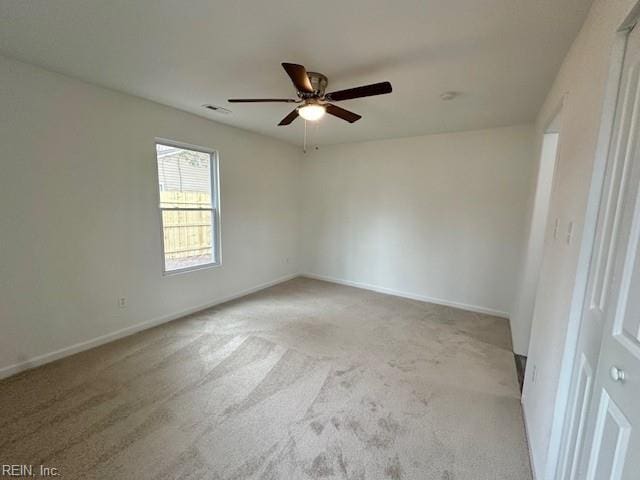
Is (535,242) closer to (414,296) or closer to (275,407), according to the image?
(414,296)

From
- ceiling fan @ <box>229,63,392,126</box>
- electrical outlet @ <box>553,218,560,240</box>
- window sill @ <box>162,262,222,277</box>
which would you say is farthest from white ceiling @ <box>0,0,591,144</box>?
window sill @ <box>162,262,222,277</box>

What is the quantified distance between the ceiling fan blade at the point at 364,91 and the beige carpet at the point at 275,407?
2.25 meters

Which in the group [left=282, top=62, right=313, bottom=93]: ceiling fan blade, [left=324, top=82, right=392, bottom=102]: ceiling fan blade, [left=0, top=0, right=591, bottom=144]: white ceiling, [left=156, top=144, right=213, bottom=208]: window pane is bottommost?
[left=156, top=144, right=213, bottom=208]: window pane

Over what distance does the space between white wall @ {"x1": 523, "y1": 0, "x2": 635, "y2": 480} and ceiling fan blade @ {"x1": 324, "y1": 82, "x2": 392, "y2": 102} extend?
0.99 m

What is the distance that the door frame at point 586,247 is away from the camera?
3.34 feet

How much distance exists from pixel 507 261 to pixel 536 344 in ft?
6.94

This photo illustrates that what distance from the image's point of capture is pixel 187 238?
11.7ft

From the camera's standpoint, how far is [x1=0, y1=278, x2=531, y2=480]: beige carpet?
152 centimetres

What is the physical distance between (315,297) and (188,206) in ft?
7.56

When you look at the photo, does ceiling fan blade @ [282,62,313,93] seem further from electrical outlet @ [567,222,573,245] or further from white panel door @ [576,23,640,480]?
electrical outlet @ [567,222,573,245]

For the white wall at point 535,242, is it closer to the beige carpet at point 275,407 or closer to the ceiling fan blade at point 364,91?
the beige carpet at point 275,407

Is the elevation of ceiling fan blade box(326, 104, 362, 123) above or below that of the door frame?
above

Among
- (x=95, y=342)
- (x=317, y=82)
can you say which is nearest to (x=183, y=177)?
(x=95, y=342)

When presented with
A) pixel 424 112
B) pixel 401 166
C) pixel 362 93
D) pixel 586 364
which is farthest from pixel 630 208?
pixel 401 166
